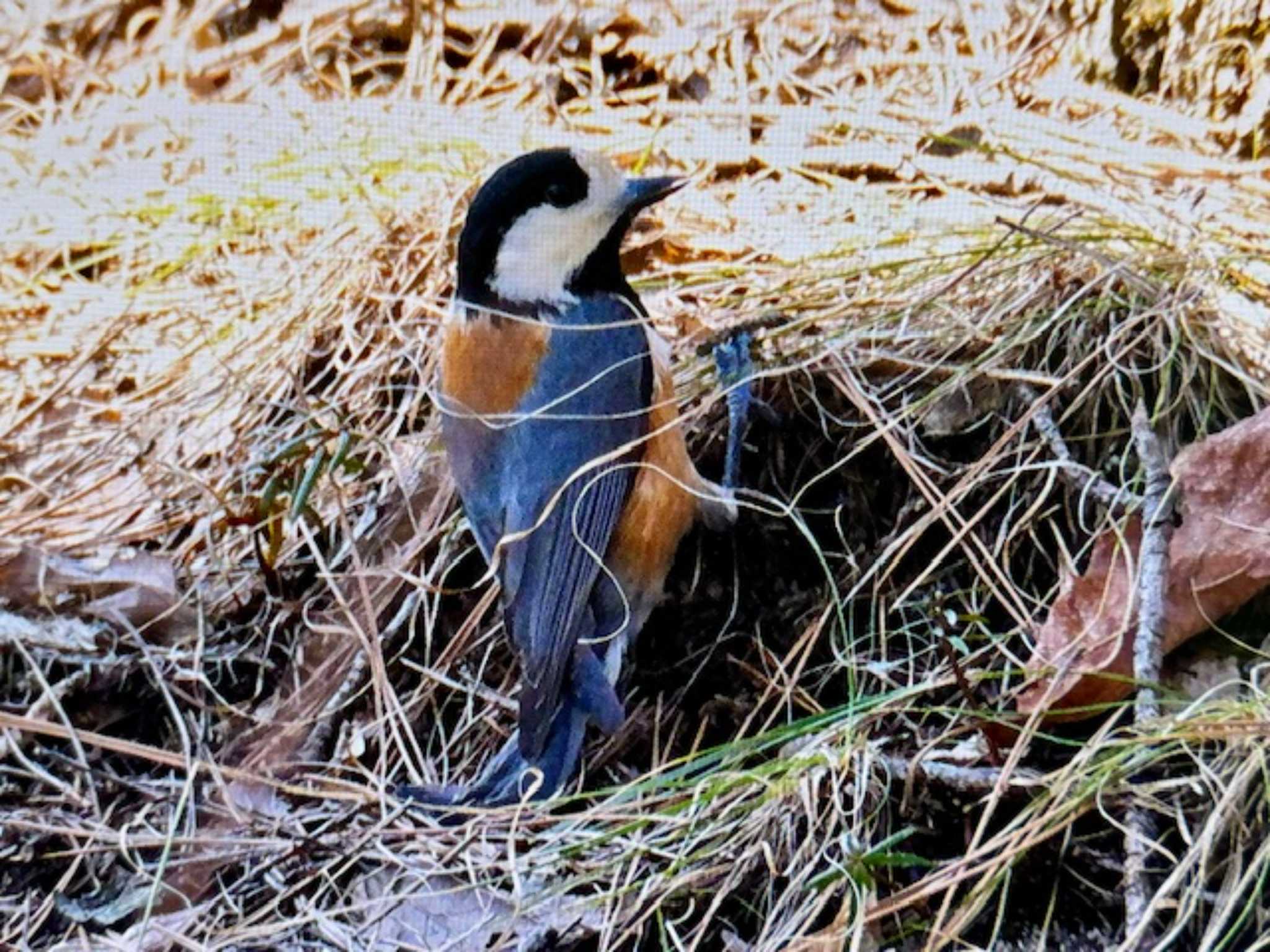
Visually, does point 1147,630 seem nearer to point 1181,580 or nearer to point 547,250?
point 1181,580

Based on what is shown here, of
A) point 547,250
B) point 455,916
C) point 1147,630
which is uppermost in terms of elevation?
point 547,250

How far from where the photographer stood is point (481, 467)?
2193mm

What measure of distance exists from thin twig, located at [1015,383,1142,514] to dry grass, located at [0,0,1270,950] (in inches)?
1.1

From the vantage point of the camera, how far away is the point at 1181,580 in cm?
183

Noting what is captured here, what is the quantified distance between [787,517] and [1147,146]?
1.16m

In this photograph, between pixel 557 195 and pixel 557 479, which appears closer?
pixel 557 479

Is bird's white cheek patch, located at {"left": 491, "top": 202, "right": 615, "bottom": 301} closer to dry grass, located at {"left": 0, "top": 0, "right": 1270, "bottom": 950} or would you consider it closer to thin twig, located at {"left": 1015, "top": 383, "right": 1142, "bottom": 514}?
dry grass, located at {"left": 0, "top": 0, "right": 1270, "bottom": 950}

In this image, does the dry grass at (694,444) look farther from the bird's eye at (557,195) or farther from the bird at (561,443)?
the bird's eye at (557,195)

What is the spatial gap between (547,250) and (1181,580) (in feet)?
3.56

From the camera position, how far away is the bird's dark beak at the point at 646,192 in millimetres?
2332

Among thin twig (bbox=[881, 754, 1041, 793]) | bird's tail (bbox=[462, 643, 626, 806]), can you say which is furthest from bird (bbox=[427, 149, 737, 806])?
thin twig (bbox=[881, 754, 1041, 793])

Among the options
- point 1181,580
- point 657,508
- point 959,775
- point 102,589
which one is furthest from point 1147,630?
point 102,589

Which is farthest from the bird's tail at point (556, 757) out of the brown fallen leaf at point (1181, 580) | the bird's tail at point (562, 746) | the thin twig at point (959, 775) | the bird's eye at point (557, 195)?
the bird's eye at point (557, 195)

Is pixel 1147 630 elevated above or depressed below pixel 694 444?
above
